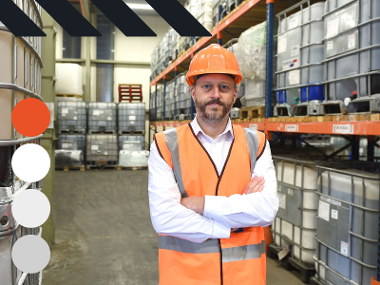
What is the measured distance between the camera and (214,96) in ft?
6.66

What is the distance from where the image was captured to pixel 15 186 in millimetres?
1381

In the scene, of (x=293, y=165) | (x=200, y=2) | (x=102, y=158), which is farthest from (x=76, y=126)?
(x=293, y=165)

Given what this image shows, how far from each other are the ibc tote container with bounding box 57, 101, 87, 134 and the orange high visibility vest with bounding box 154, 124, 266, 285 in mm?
11455

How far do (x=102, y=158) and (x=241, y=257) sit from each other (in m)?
11.2

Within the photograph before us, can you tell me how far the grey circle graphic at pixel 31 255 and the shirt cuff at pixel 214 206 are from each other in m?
1.07

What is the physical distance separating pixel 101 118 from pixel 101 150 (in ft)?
4.48

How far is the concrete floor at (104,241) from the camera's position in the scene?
3863 mm

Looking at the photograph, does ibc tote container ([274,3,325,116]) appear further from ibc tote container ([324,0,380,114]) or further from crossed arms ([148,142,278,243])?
crossed arms ([148,142,278,243])

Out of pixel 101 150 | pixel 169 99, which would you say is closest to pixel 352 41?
pixel 169 99

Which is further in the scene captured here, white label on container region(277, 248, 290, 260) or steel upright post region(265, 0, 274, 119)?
steel upright post region(265, 0, 274, 119)

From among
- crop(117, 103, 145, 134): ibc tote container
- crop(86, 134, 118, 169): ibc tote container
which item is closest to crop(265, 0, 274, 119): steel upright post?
crop(86, 134, 118, 169): ibc tote container

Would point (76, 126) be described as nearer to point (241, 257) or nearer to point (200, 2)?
point (200, 2)

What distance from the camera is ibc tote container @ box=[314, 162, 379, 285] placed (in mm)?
2865

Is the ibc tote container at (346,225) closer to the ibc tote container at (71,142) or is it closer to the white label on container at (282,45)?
the white label on container at (282,45)
